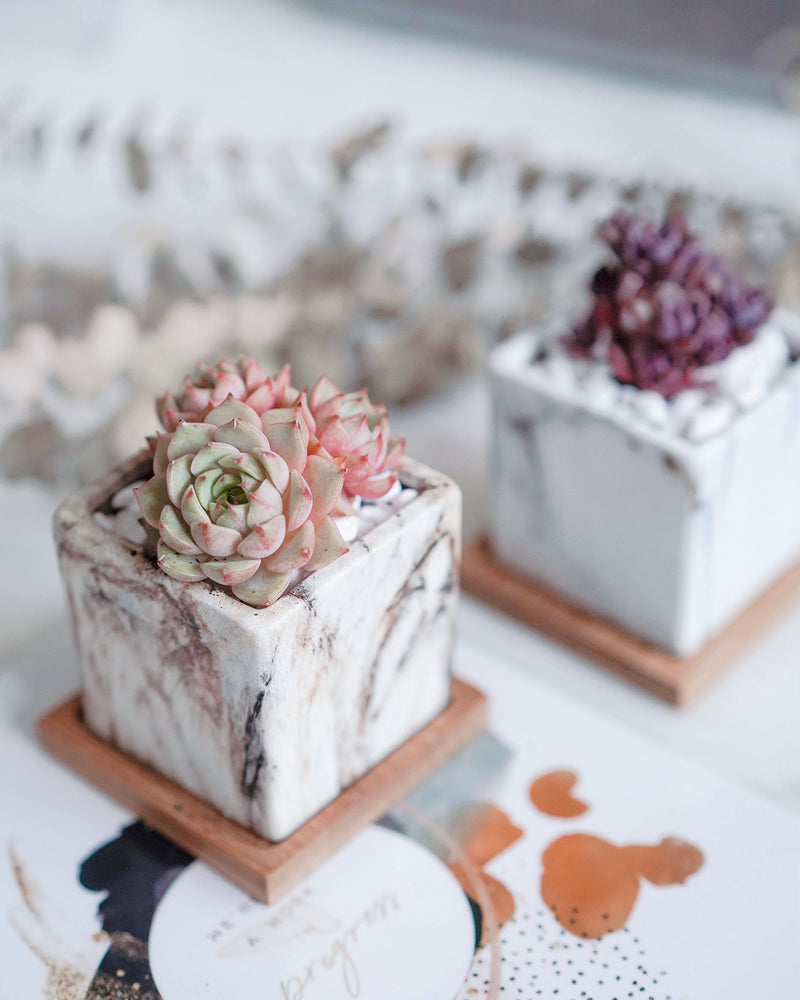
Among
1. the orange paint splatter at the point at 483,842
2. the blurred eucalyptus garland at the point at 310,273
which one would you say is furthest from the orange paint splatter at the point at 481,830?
→ the blurred eucalyptus garland at the point at 310,273

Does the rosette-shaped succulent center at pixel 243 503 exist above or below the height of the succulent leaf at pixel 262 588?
above

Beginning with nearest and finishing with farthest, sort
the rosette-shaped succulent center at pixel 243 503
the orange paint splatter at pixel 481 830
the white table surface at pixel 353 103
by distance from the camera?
the rosette-shaped succulent center at pixel 243 503
the orange paint splatter at pixel 481 830
the white table surface at pixel 353 103

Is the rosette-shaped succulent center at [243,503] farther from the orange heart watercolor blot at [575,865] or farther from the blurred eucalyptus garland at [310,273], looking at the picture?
the blurred eucalyptus garland at [310,273]

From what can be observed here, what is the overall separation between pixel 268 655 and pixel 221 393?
139 mm

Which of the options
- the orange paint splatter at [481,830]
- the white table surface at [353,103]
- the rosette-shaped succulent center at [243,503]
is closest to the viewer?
the rosette-shaped succulent center at [243,503]

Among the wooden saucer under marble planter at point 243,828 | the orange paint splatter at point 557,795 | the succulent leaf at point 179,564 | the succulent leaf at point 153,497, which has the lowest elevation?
the orange paint splatter at point 557,795

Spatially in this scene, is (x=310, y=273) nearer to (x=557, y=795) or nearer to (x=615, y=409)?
(x=615, y=409)

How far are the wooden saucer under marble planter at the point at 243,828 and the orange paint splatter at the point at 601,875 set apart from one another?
9 cm

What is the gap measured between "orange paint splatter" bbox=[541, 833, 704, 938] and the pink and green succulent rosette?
225mm

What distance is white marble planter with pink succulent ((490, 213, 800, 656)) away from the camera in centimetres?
67

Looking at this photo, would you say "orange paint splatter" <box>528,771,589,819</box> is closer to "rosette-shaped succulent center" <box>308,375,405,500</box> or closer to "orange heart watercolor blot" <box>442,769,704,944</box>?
"orange heart watercolor blot" <box>442,769,704,944</box>

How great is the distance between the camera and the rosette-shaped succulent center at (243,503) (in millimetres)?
503

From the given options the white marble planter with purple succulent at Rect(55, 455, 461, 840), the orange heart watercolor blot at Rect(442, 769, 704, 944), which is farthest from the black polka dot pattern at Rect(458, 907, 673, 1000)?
the white marble planter with purple succulent at Rect(55, 455, 461, 840)

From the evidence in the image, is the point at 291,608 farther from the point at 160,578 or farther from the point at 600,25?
the point at 600,25
